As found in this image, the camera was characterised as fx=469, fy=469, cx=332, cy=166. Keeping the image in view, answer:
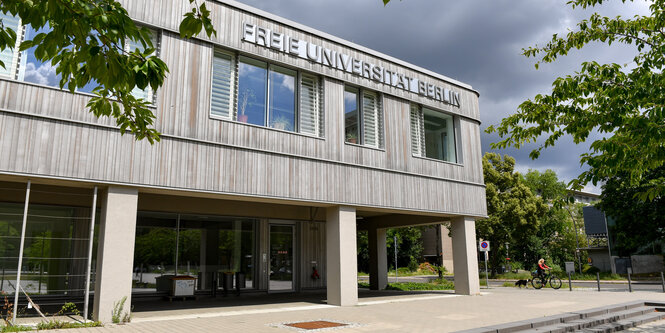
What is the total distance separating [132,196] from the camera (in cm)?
1055

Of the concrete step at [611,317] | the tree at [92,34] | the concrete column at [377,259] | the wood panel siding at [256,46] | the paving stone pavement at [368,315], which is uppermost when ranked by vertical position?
the wood panel siding at [256,46]

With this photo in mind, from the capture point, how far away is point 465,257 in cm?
1773

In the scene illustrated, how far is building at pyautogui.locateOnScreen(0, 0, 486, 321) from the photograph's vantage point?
10000 millimetres

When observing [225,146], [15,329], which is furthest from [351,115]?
[15,329]

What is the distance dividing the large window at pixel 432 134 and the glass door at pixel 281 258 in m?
6.53

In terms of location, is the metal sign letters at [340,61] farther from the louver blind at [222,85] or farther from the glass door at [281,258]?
the glass door at [281,258]

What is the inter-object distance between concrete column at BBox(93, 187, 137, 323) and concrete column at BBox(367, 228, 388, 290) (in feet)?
44.1

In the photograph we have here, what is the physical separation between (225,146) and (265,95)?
224 centimetres

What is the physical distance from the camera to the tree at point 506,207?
36.0 meters

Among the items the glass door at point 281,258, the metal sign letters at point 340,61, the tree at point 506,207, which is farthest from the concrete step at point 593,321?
the tree at point 506,207

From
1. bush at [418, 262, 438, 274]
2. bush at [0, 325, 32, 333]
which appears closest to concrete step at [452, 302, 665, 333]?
bush at [0, 325, 32, 333]

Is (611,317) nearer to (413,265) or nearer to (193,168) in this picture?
(193,168)

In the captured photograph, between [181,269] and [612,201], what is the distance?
113 ft

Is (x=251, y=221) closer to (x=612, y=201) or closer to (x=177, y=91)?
(x=177, y=91)
